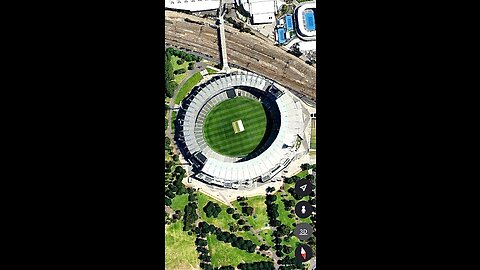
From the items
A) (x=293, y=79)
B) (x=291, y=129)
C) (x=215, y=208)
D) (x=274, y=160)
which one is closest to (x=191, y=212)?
(x=215, y=208)

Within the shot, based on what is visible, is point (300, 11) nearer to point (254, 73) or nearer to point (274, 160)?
point (254, 73)

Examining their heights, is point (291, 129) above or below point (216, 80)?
below

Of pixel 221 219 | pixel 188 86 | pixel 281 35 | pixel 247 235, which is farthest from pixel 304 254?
pixel 281 35

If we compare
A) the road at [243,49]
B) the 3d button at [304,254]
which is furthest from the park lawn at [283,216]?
the road at [243,49]

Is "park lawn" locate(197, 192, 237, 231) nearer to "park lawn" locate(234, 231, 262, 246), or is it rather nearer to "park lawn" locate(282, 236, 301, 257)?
"park lawn" locate(234, 231, 262, 246)

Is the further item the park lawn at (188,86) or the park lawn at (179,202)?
Result: the park lawn at (188,86)

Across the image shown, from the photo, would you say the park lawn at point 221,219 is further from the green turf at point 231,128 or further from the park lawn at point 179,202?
the green turf at point 231,128

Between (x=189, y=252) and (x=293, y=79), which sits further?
(x=293, y=79)

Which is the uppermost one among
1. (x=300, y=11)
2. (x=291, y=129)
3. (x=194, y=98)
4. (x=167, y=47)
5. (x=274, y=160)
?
(x=300, y=11)
